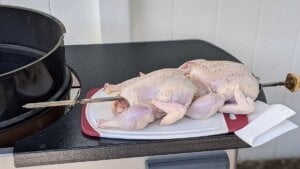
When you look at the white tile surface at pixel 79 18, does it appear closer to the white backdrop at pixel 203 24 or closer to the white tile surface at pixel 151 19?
the white backdrop at pixel 203 24

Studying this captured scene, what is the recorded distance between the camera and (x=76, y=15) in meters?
1.19

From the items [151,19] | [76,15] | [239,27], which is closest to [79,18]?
[76,15]

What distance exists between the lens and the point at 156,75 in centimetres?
72

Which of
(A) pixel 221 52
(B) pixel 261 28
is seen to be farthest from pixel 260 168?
(A) pixel 221 52

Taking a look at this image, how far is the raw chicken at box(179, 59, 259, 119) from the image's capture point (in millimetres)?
693

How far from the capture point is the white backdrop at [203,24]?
117 centimetres

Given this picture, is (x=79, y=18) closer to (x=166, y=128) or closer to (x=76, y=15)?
(x=76, y=15)

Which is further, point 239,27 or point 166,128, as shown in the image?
point 239,27

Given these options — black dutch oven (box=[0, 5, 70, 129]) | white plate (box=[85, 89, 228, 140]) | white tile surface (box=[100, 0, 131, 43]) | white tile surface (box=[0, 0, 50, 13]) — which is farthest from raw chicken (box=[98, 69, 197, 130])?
white tile surface (box=[0, 0, 50, 13])

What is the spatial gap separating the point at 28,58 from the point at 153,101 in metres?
0.33

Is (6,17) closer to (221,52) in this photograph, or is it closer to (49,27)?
(49,27)

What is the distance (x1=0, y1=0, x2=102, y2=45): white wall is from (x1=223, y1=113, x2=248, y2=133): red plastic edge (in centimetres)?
62

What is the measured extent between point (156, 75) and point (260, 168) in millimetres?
994

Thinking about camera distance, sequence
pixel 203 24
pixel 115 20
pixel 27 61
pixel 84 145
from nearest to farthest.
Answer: pixel 84 145, pixel 27 61, pixel 115 20, pixel 203 24
